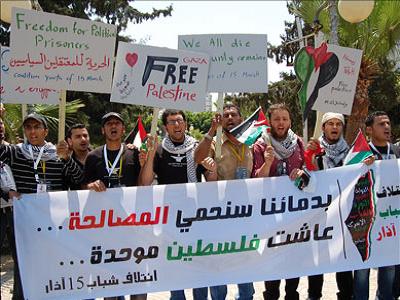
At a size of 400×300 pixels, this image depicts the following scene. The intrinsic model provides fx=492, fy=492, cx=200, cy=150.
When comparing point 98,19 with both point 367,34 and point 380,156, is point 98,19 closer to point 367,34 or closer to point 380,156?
point 367,34

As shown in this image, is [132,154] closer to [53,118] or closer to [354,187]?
[354,187]

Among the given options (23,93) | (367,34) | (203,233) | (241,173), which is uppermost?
(367,34)

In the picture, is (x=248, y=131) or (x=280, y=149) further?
(x=248, y=131)

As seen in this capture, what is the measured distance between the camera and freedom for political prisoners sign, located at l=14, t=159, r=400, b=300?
4250 mm

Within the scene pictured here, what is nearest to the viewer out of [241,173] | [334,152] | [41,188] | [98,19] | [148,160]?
[148,160]

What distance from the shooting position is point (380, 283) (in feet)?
16.1

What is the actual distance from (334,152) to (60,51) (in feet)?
9.01

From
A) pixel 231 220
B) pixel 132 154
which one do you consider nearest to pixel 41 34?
pixel 132 154

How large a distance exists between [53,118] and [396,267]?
19.0 feet

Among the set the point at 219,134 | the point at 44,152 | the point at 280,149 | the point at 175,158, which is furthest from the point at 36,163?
the point at 280,149

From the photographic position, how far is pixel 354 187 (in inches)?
184

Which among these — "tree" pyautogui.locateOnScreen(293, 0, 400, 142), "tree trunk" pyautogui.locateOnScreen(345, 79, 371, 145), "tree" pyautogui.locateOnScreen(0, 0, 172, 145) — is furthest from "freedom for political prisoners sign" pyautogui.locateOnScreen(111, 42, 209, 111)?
"tree" pyautogui.locateOnScreen(0, 0, 172, 145)

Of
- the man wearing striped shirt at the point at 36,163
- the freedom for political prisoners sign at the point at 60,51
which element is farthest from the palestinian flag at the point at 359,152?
the man wearing striped shirt at the point at 36,163

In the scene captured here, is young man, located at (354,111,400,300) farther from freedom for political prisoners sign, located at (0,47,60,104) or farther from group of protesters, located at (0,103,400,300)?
freedom for political prisoners sign, located at (0,47,60,104)
